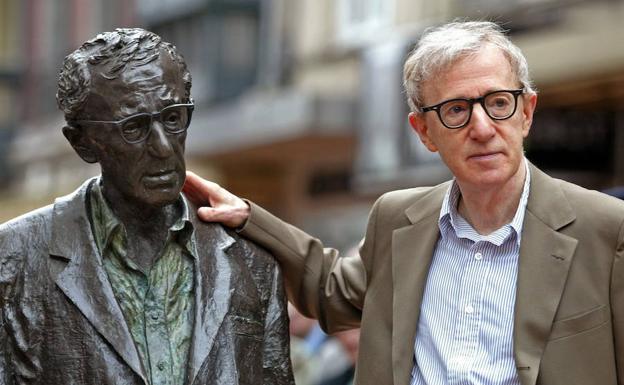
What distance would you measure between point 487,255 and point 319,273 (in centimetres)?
65

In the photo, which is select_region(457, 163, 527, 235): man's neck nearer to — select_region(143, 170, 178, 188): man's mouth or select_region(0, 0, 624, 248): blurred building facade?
select_region(143, 170, 178, 188): man's mouth

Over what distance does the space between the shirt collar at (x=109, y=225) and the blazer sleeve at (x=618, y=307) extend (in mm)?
1088

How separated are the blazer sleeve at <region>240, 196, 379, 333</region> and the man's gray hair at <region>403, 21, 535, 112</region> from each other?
0.53 metres

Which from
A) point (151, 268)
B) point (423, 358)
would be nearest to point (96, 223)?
point (151, 268)

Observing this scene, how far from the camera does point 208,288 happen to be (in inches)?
162

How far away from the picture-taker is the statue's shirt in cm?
397

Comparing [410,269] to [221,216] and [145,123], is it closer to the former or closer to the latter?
[221,216]

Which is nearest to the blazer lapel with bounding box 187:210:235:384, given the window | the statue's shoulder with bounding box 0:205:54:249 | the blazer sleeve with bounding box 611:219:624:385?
the statue's shoulder with bounding box 0:205:54:249

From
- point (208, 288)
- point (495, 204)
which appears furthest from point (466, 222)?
point (208, 288)

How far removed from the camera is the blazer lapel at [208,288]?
4.00 m

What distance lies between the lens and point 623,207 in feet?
13.4

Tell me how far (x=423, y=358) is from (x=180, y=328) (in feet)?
2.20

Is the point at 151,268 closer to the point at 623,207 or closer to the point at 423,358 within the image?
the point at 423,358

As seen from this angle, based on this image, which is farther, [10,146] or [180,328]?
[10,146]
